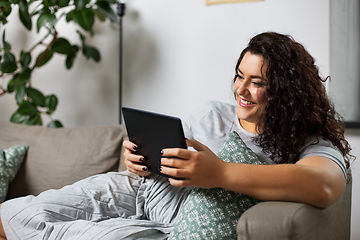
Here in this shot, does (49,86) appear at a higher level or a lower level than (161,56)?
lower

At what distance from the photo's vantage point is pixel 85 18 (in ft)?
6.29

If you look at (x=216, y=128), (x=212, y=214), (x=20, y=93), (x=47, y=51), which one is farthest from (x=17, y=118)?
(x=212, y=214)

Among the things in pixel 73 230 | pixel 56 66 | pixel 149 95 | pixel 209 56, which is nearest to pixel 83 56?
pixel 56 66

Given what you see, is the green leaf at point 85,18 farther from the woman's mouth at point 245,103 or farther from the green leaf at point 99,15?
the woman's mouth at point 245,103

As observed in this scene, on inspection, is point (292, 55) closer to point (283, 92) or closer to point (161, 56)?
point (283, 92)

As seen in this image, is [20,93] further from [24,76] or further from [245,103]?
[245,103]

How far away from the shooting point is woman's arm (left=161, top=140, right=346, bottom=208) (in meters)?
0.87

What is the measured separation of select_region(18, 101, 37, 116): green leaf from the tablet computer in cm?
115

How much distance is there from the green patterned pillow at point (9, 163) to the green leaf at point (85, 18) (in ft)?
2.40

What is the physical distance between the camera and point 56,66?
2414 mm

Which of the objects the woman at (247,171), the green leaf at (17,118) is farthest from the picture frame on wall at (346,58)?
the green leaf at (17,118)

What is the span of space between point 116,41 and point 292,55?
1439 millimetres

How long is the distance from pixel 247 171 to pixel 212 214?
0.18 metres

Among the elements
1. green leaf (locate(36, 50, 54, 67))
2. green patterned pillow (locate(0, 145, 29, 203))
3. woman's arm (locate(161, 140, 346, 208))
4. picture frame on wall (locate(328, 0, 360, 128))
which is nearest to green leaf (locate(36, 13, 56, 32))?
green leaf (locate(36, 50, 54, 67))
